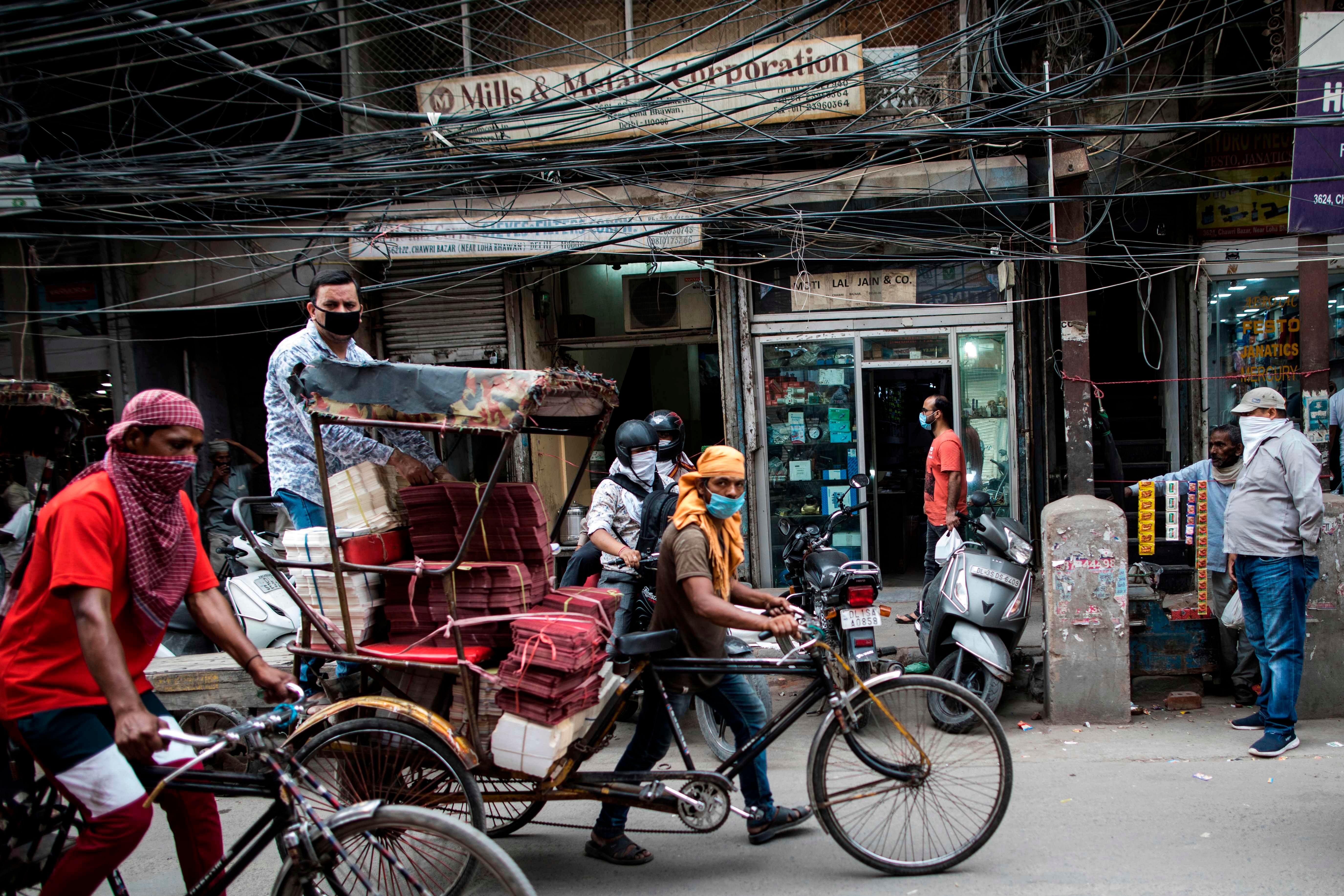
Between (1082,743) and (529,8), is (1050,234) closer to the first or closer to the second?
(1082,743)

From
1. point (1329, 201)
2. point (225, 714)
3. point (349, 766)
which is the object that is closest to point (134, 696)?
point (349, 766)

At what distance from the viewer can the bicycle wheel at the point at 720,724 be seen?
177 inches

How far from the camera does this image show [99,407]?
9.86m

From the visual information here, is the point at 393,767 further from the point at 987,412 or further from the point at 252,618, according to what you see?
the point at 987,412

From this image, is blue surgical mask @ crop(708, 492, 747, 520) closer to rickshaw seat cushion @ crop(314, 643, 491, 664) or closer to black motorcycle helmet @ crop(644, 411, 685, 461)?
rickshaw seat cushion @ crop(314, 643, 491, 664)

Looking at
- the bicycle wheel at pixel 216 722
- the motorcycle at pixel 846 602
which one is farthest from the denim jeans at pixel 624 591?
the bicycle wheel at pixel 216 722

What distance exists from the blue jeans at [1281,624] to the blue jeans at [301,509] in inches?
190

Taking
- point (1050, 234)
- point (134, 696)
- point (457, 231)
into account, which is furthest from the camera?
point (1050, 234)

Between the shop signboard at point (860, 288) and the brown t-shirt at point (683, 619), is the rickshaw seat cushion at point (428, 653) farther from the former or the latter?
the shop signboard at point (860, 288)

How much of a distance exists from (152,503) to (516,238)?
229 inches

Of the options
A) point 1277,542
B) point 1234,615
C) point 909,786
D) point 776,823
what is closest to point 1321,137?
point 1277,542

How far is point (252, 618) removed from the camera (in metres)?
6.21

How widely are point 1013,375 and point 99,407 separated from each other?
9.67 m

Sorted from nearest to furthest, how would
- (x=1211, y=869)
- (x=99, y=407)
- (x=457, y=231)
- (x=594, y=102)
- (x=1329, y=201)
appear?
(x=1211, y=869)
(x=1329, y=201)
(x=594, y=102)
(x=457, y=231)
(x=99, y=407)
